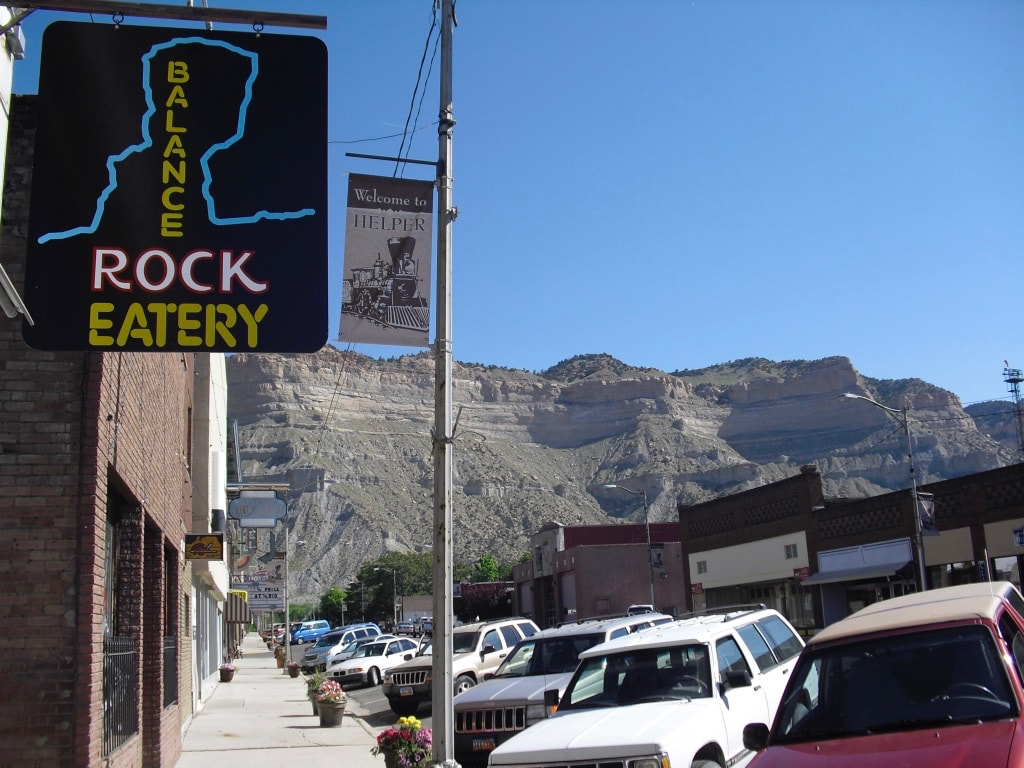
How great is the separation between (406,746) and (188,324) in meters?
5.62

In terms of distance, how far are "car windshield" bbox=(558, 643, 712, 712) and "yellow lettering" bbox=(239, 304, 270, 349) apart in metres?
4.67

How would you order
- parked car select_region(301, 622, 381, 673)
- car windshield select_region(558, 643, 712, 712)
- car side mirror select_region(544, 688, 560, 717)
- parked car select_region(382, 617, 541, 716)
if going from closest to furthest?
car windshield select_region(558, 643, 712, 712)
car side mirror select_region(544, 688, 560, 717)
parked car select_region(382, 617, 541, 716)
parked car select_region(301, 622, 381, 673)

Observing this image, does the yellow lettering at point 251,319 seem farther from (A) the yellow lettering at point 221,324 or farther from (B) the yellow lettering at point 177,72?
(B) the yellow lettering at point 177,72

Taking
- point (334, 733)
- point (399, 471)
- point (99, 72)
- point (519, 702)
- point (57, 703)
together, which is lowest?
point (334, 733)

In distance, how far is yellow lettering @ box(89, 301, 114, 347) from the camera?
245 inches

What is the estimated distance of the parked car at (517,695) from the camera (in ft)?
40.4

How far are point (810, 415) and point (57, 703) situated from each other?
7743 inches

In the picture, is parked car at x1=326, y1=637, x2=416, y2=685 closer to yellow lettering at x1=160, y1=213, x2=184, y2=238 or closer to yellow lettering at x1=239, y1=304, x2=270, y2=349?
yellow lettering at x1=239, y1=304, x2=270, y2=349

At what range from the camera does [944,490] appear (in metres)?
33.9

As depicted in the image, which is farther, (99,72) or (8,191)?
(8,191)

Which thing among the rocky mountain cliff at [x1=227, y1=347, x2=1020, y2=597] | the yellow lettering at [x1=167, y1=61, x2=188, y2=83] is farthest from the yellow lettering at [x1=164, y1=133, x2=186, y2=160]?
the rocky mountain cliff at [x1=227, y1=347, x2=1020, y2=597]

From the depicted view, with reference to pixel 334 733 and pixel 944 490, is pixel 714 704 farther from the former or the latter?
pixel 944 490

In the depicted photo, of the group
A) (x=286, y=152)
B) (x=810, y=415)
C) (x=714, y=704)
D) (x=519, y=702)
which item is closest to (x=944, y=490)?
(x=519, y=702)

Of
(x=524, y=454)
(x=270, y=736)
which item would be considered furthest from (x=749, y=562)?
(x=524, y=454)
